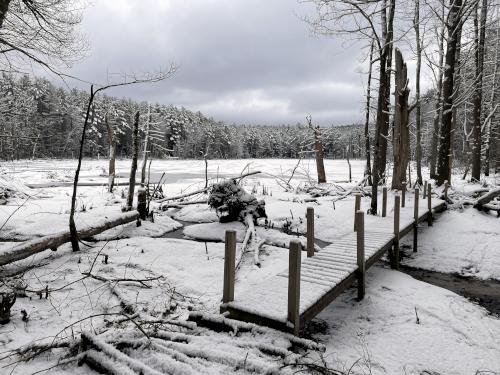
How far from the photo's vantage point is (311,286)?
194 inches

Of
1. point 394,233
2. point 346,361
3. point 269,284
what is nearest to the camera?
point 346,361

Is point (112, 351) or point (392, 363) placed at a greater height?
point (112, 351)

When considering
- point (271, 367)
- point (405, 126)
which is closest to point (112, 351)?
point (271, 367)

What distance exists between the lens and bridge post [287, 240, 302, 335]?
12.6 feet

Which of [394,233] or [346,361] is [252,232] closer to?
[394,233]

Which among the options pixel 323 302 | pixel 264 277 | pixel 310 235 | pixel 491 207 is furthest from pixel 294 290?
pixel 491 207

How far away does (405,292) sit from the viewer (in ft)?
20.7

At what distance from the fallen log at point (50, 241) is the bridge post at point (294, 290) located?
5.08 m

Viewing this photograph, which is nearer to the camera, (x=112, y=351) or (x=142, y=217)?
(x=112, y=351)

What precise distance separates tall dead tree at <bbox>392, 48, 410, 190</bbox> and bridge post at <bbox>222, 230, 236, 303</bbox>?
12083 millimetres

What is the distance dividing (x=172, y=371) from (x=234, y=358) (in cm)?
55

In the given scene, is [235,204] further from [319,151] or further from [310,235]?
[319,151]

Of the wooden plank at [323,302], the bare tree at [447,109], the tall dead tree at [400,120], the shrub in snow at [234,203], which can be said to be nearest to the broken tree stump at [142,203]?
the shrub in snow at [234,203]

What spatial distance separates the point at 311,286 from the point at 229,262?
1.42 meters
